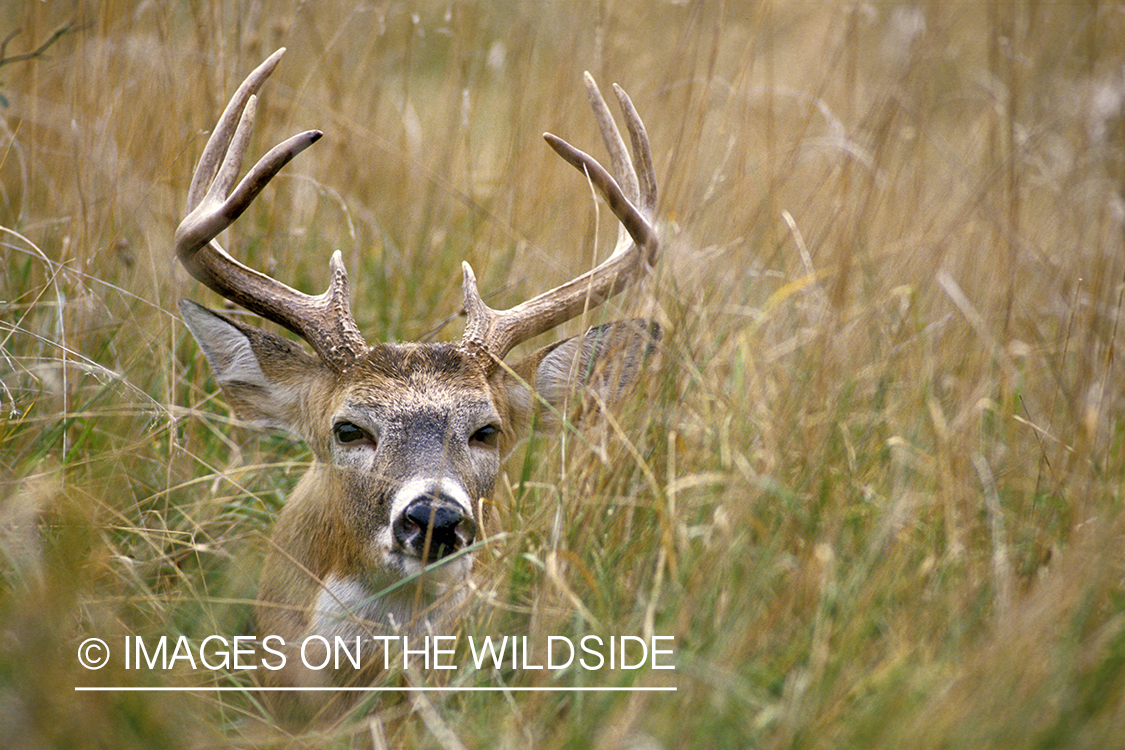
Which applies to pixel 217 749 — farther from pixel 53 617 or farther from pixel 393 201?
pixel 393 201

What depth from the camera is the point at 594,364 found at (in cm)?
346

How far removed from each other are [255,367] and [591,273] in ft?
3.95

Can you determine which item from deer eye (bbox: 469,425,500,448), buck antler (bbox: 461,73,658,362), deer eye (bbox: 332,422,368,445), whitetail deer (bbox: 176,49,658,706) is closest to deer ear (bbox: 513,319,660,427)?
whitetail deer (bbox: 176,49,658,706)

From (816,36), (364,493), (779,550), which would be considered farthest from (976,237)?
(364,493)

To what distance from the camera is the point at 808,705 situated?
213 cm

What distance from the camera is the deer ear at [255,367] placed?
331 centimetres

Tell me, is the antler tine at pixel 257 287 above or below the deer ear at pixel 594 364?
above

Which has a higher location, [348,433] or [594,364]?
[594,364]

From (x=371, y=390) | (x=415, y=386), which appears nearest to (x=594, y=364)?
(x=415, y=386)

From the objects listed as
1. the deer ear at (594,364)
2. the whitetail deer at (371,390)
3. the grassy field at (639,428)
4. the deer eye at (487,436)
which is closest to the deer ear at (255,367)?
the whitetail deer at (371,390)

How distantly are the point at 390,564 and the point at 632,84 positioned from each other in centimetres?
397

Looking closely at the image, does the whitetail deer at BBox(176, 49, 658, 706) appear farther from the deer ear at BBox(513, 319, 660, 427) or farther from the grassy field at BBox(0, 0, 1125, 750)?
the grassy field at BBox(0, 0, 1125, 750)

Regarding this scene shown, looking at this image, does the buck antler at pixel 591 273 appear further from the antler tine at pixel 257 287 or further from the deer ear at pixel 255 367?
the deer ear at pixel 255 367

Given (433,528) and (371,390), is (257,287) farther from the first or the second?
(433,528)
